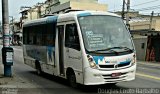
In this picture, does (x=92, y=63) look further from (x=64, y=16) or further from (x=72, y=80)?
(x=64, y=16)

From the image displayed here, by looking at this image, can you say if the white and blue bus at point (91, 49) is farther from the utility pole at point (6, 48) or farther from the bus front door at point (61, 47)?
the utility pole at point (6, 48)

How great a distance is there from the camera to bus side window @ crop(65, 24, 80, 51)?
12.2 m

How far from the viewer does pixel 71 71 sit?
41.7 feet

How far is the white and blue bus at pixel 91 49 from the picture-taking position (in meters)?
11.4

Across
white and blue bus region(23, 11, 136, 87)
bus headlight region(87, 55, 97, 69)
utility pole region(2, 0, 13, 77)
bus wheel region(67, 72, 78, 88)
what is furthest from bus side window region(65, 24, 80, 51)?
utility pole region(2, 0, 13, 77)

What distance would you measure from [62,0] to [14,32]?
42899 mm

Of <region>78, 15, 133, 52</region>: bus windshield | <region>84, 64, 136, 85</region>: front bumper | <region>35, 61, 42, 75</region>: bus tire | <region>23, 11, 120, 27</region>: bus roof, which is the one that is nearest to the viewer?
<region>84, 64, 136, 85</region>: front bumper

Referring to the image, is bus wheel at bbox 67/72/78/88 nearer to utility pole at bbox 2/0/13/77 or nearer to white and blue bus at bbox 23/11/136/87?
white and blue bus at bbox 23/11/136/87

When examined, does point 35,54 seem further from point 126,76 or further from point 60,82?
point 126,76

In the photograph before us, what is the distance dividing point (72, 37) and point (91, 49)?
4.17ft

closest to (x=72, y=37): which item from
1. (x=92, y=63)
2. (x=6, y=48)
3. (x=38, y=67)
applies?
(x=92, y=63)

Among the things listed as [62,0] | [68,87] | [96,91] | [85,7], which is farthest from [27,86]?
[62,0]

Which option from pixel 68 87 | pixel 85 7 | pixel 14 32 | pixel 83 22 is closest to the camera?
pixel 83 22

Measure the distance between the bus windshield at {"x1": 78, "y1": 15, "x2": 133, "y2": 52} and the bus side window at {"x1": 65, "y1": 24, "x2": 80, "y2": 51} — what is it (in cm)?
37
